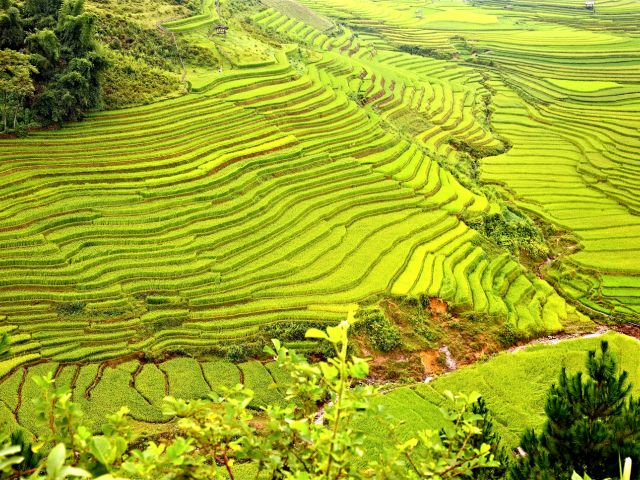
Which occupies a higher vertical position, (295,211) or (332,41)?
(332,41)

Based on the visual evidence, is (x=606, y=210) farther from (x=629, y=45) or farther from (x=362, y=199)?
(x=629, y=45)

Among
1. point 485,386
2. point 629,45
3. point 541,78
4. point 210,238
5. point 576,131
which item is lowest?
point 485,386

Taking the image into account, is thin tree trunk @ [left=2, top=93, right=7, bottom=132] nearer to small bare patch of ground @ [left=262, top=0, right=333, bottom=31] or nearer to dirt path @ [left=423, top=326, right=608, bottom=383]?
dirt path @ [left=423, top=326, right=608, bottom=383]

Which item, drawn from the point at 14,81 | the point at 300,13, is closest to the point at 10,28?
the point at 14,81

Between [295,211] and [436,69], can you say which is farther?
[436,69]

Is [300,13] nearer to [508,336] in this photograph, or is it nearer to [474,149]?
[474,149]

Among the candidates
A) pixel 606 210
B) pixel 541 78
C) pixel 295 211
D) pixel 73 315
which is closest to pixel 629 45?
pixel 541 78

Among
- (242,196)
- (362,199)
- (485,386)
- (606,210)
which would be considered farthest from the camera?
(606,210)
